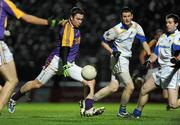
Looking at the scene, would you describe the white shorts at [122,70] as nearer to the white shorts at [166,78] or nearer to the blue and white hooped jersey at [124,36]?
the blue and white hooped jersey at [124,36]

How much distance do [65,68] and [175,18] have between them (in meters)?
2.57

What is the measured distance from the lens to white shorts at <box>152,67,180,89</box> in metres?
16.8

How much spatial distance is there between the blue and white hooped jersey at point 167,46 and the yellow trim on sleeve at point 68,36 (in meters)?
1.85

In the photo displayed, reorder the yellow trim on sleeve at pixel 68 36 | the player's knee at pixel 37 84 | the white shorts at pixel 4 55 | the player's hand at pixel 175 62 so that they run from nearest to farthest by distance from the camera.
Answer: the white shorts at pixel 4 55 < the player's hand at pixel 175 62 < the yellow trim on sleeve at pixel 68 36 < the player's knee at pixel 37 84

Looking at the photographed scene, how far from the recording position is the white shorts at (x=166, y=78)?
16781 millimetres

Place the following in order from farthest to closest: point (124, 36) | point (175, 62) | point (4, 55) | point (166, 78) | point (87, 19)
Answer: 1. point (87, 19)
2. point (124, 36)
3. point (166, 78)
4. point (175, 62)
5. point (4, 55)

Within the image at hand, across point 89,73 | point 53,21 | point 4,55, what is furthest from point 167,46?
point 4,55

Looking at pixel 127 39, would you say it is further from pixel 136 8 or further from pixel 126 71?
pixel 136 8

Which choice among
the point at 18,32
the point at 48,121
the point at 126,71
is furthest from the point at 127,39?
the point at 18,32

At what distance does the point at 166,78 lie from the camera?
1684 cm

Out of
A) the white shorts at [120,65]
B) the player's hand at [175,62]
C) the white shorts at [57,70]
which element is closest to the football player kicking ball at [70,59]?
the white shorts at [57,70]

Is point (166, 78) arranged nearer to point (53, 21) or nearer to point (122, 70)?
point (122, 70)

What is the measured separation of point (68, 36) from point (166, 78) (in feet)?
7.49

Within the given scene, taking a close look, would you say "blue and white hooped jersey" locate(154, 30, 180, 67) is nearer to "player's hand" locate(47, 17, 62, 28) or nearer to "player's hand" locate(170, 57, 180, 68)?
"player's hand" locate(170, 57, 180, 68)
